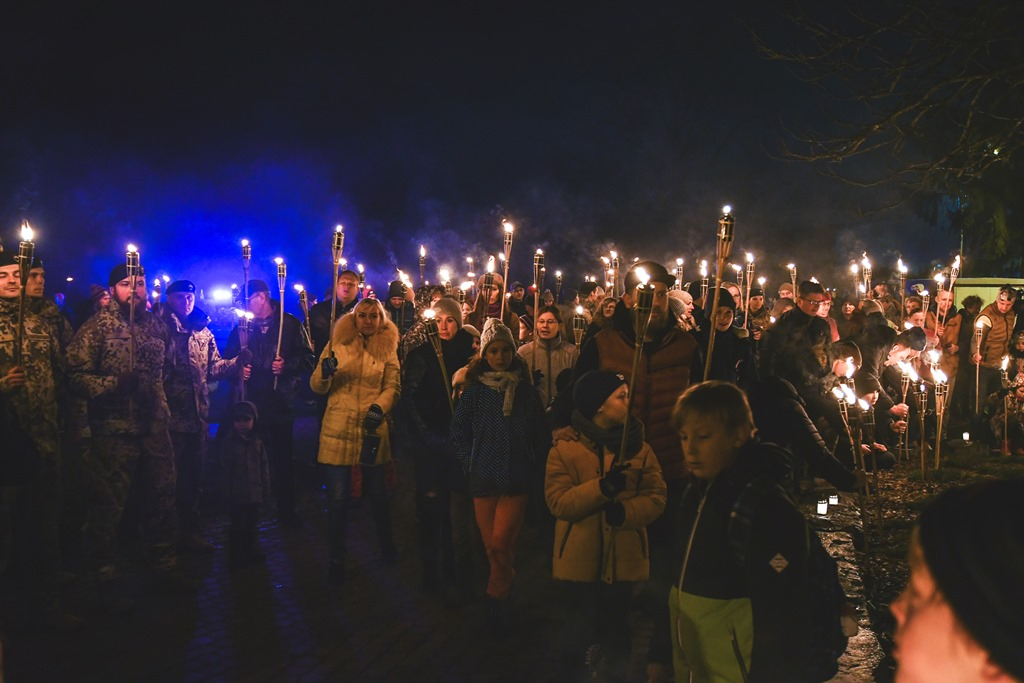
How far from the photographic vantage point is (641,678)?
5062 millimetres

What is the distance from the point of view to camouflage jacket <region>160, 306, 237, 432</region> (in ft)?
26.5

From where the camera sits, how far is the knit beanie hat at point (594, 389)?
456 centimetres

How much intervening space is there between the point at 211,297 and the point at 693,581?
2592cm

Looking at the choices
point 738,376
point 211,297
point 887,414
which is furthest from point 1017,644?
point 211,297

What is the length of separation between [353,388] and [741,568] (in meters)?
4.48

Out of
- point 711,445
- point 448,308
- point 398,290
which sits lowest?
point 711,445

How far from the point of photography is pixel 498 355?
6078 mm

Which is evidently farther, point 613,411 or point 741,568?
point 613,411

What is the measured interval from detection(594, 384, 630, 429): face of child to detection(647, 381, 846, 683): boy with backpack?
3.12 ft

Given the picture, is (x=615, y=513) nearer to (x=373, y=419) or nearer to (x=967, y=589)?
(x=373, y=419)

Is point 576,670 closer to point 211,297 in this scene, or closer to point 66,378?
point 66,378

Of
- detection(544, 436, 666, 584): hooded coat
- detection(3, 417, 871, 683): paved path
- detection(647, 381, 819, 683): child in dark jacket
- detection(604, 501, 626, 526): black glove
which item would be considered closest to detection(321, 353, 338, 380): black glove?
detection(3, 417, 871, 683): paved path

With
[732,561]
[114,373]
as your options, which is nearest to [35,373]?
[114,373]

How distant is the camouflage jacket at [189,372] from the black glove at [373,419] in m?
2.02
